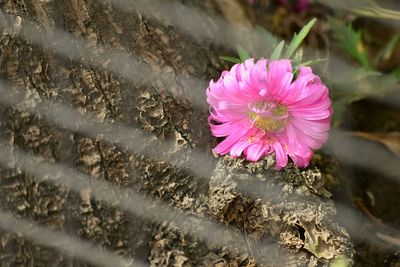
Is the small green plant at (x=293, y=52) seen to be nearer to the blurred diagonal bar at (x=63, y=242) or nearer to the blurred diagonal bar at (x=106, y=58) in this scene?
the blurred diagonal bar at (x=106, y=58)

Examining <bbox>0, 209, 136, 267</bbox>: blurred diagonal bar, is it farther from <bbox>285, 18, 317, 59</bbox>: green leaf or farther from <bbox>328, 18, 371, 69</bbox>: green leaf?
<bbox>328, 18, 371, 69</bbox>: green leaf

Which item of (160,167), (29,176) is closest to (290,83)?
(160,167)

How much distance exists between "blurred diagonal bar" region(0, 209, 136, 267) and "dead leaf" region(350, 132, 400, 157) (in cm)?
46

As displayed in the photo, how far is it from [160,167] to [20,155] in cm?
17

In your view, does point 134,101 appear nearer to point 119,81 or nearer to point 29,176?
point 119,81

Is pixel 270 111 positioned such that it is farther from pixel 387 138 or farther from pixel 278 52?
pixel 387 138

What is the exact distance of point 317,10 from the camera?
3.99 ft

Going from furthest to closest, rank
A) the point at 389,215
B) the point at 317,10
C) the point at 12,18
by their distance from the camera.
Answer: the point at 317,10, the point at 389,215, the point at 12,18

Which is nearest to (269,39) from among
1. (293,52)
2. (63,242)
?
(293,52)

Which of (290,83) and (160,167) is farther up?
(290,83)

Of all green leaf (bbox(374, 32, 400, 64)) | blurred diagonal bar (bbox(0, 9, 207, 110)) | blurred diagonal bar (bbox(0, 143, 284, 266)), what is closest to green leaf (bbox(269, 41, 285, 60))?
blurred diagonal bar (bbox(0, 9, 207, 110))

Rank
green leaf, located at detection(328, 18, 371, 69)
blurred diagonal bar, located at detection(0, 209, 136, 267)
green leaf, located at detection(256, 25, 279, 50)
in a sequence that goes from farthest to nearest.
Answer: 1. green leaf, located at detection(328, 18, 371, 69)
2. green leaf, located at detection(256, 25, 279, 50)
3. blurred diagonal bar, located at detection(0, 209, 136, 267)

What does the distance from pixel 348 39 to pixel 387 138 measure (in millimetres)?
173

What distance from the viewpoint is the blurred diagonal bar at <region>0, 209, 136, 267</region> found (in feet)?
2.61
